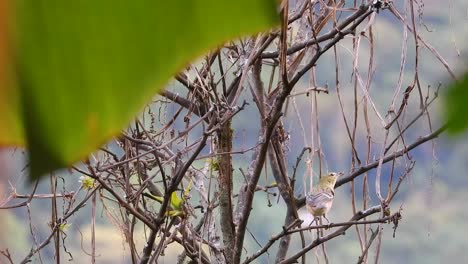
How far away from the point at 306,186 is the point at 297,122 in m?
0.12

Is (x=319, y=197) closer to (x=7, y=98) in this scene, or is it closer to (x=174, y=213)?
(x=174, y=213)

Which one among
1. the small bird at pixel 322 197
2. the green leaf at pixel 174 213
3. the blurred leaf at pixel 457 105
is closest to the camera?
the blurred leaf at pixel 457 105

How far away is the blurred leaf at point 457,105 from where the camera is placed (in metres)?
0.07

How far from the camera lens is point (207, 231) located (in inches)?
49.5

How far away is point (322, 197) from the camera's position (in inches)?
45.6

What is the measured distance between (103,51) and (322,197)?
110 centimetres

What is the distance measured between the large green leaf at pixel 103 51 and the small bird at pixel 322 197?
3.56ft

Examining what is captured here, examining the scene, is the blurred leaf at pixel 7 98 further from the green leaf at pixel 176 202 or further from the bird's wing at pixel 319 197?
the bird's wing at pixel 319 197

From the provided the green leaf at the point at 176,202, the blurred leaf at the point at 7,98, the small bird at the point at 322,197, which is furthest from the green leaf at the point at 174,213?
the blurred leaf at the point at 7,98

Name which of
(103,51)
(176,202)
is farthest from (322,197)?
(103,51)

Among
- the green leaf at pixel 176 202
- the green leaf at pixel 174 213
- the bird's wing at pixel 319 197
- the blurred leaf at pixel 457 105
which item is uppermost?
the bird's wing at pixel 319 197

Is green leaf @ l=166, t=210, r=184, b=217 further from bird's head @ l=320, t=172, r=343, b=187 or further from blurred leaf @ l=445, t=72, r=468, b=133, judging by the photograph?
blurred leaf @ l=445, t=72, r=468, b=133

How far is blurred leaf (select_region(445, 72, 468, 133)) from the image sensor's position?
65mm

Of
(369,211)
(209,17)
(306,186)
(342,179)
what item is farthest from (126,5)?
(306,186)
